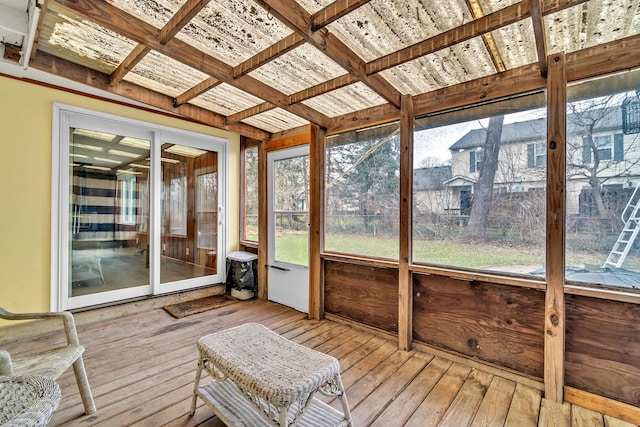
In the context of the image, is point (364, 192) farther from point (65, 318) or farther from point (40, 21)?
point (40, 21)

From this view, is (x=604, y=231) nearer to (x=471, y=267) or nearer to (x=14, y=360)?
(x=471, y=267)

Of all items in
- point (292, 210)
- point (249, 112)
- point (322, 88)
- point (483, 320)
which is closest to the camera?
point (483, 320)

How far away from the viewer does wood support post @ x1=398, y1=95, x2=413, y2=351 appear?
2.53 m

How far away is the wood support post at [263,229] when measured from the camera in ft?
12.7

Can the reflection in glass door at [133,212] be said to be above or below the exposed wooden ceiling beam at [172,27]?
below

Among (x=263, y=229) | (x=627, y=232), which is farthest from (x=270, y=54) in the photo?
(x=627, y=232)

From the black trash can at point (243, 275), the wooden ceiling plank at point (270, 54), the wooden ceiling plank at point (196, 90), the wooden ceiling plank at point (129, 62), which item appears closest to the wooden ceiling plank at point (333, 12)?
the wooden ceiling plank at point (270, 54)

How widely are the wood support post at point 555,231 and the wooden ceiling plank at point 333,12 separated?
1.42 metres

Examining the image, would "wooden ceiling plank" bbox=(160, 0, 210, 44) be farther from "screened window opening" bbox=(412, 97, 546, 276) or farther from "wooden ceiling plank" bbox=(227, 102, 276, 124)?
"screened window opening" bbox=(412, 97, 546, 276)

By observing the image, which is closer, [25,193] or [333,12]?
[333,12]

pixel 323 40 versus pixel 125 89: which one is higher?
pixel 125 89

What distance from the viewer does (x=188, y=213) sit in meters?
4.00

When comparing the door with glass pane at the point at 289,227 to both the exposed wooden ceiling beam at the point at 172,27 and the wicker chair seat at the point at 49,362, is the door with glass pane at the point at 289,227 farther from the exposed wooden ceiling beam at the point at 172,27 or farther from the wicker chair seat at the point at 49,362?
the wicker chair seat at the point at 49,362

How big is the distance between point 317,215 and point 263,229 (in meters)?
1.02
